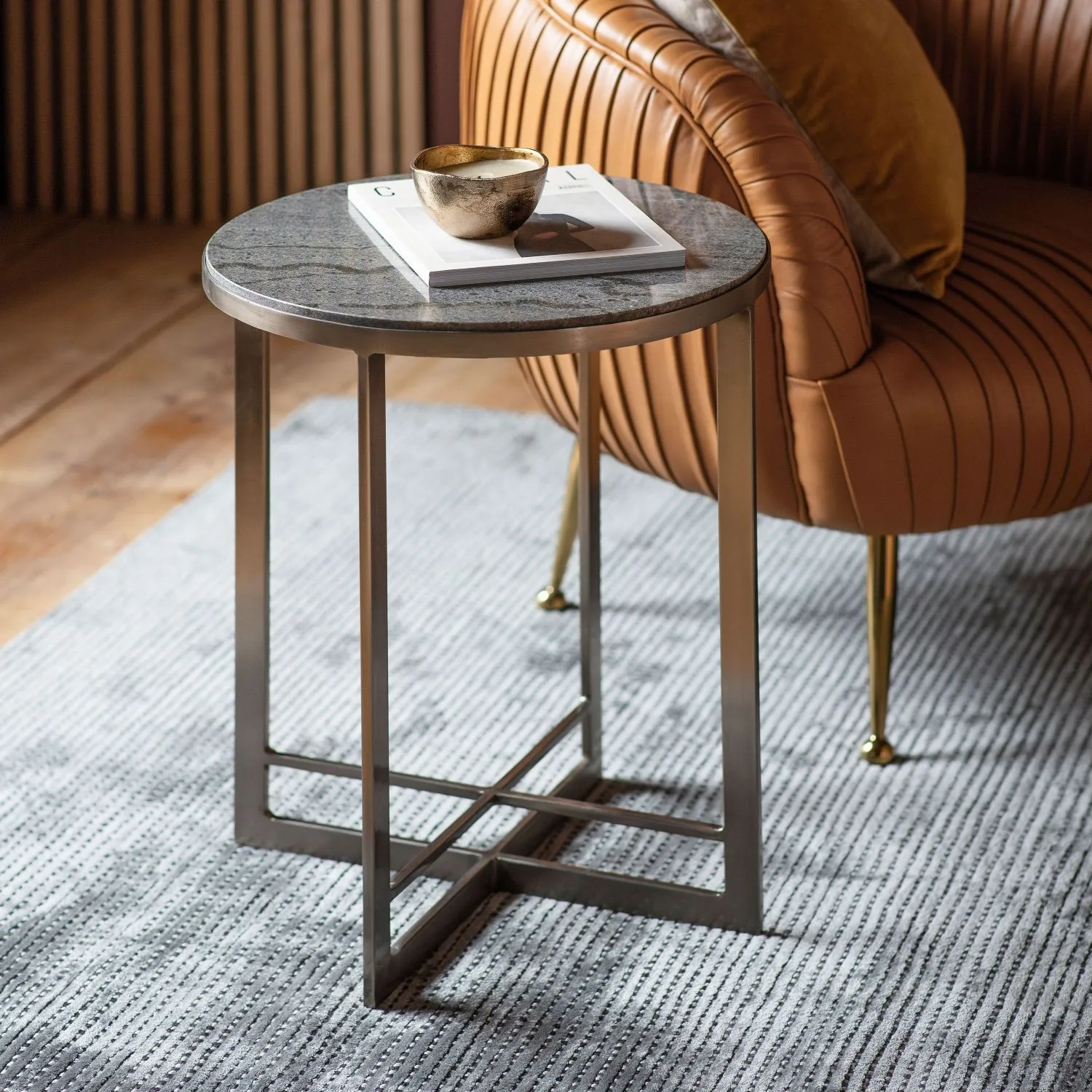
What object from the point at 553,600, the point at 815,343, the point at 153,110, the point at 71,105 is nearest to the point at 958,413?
the point at 815,343

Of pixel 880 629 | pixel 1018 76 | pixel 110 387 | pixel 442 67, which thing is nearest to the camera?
pixel 880 629

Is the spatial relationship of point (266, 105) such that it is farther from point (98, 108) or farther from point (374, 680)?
point (374, 680)

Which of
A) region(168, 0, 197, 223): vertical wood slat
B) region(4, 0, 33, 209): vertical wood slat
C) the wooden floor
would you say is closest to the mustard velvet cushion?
the wooden floor

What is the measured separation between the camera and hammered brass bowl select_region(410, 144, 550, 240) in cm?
117

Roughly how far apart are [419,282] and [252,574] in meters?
0.35

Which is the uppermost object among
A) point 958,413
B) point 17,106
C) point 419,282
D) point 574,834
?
point 419,282

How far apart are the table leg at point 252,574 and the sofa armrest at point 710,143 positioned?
1.27ft

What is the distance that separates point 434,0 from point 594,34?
172 centimetres

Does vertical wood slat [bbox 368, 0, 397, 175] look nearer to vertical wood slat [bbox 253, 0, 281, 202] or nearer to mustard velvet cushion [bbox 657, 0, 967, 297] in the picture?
vertical wood slat [bbox 253, 0, 281, 202]

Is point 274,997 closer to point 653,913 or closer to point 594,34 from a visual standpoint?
point 653,913

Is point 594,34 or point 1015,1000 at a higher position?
point 594,34

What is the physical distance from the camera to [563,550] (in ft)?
6.21

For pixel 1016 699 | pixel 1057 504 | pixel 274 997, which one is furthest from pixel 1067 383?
pixel 274 997

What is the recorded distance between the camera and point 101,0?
10.8 ft
